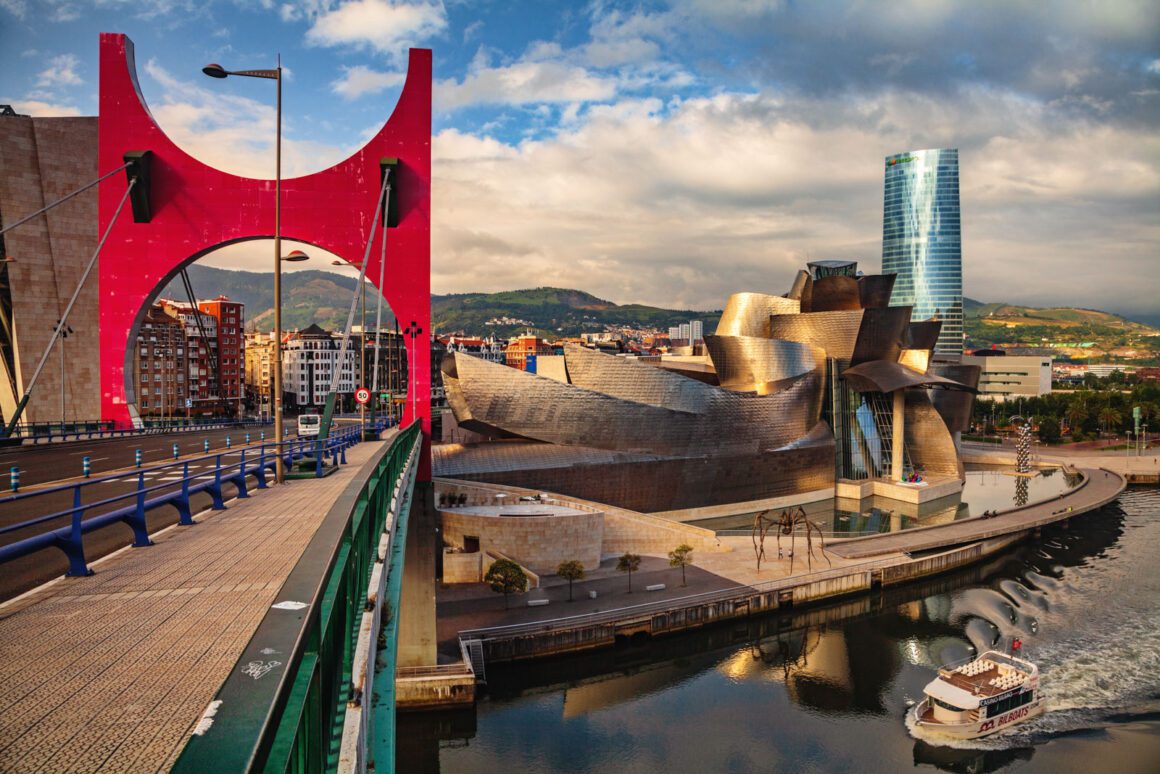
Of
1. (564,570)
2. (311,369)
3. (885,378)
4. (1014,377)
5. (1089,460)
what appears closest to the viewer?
(564,570)

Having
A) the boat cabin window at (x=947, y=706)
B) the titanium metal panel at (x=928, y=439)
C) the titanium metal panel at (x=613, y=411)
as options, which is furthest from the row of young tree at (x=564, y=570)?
the titanium metal panel at (x=928, y=439)

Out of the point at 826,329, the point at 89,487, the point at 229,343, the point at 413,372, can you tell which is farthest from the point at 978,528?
the point at 229,343

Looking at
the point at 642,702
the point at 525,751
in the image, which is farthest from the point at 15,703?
the point at 642,702

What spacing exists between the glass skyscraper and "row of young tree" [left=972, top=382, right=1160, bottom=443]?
69.3ft

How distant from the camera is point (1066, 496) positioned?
43094 mm

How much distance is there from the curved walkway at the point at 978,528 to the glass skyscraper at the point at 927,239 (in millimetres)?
63983

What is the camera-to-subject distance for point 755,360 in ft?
139

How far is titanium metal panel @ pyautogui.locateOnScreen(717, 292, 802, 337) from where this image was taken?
49.6 metres

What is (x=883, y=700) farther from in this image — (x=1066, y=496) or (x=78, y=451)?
(x=1066, y=496)

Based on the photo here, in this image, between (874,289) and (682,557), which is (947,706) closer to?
(682,557)

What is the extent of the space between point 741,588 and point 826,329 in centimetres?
2442

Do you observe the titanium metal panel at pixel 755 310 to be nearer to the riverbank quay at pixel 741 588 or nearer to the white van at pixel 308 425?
the riverbank quay at pixel 741 588

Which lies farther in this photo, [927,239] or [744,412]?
[927,239]

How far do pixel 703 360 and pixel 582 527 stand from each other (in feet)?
92.2
